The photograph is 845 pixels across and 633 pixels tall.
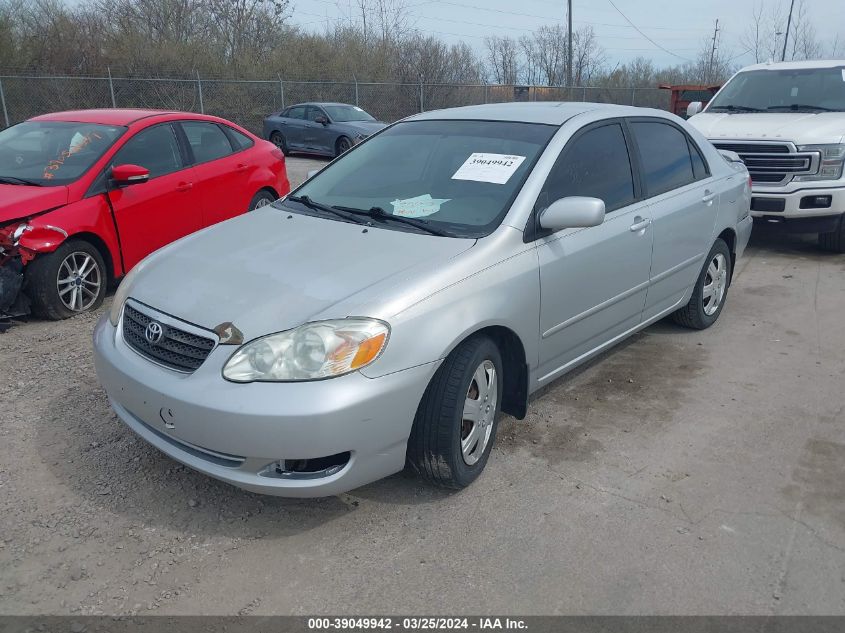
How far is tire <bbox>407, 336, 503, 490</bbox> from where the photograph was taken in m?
3.02

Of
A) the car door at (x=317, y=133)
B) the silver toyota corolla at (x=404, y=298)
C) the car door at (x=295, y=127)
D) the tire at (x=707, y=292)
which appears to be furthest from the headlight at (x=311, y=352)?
the car door at (x=295, y=127)

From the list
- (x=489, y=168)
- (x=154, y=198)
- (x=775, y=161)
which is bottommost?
(x=775, y=161)

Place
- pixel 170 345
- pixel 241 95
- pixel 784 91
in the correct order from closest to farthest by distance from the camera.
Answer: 1. pixel 170 345
2. pixel 784 91
3. pixel 241 95

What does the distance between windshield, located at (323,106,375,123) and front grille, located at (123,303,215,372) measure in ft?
48.3

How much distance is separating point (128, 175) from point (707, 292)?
4708mm

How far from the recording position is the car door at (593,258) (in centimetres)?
364

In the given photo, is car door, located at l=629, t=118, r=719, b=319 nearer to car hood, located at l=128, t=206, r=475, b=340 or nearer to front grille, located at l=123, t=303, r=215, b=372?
car hood, located at l=128, t=206, r=475, b=340

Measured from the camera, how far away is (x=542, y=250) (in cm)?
354

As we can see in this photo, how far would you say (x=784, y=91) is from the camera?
337 inches

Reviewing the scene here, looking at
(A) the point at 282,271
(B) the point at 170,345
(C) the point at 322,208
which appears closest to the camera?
(B) the point at 170,345

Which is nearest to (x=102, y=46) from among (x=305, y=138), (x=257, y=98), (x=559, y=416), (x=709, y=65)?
(x=257, y=98)

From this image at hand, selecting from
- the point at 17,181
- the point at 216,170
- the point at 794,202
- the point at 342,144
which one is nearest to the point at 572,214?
the point at 216,170

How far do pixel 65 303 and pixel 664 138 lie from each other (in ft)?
15.3

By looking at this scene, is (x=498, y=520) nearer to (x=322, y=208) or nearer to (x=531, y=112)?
(x=322, y=208)
